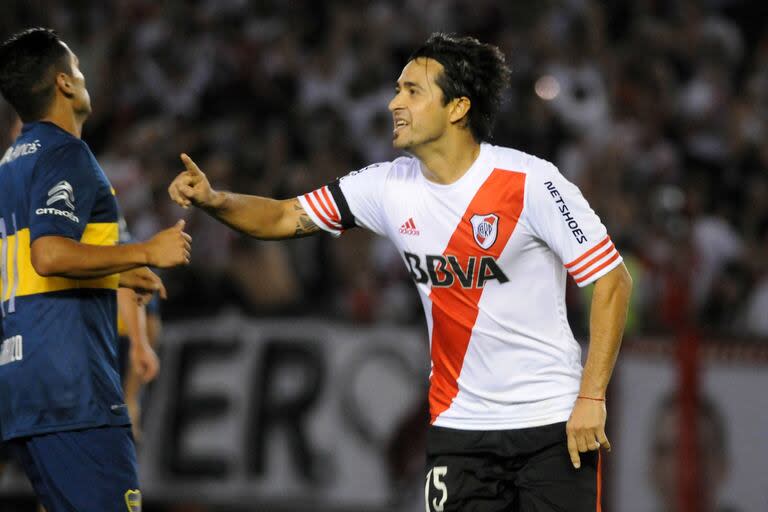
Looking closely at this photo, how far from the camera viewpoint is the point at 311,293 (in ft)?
32.4

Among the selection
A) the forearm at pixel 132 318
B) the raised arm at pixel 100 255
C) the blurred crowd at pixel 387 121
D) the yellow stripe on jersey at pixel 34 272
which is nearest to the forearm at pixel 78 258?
the raised arm at pixel 100 255

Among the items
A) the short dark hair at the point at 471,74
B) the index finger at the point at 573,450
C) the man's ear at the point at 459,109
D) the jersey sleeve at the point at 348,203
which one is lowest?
the index finger at the point at 573,450

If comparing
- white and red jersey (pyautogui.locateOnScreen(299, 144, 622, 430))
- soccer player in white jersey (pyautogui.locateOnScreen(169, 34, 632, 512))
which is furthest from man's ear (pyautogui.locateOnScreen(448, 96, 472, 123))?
white and red jersey (pyautogui.locateOnScreen(299, 144, 622, 430))

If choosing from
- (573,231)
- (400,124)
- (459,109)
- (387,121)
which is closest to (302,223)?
(400,124)

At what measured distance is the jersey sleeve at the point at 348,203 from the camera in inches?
211

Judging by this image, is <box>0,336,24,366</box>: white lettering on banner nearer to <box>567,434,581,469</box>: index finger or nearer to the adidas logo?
the adidas logo

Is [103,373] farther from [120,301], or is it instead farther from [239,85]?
[239,85]

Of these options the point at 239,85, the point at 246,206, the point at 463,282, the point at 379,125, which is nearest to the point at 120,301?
the point at 246,206

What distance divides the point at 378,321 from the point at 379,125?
270cm

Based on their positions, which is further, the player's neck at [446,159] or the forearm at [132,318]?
the forearm at [132,318]

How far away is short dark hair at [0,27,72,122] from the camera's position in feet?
16.2

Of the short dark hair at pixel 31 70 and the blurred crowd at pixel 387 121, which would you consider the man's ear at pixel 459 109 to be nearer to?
the short dark hair at pixel 31 70

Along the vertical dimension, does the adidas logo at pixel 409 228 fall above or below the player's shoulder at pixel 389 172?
below

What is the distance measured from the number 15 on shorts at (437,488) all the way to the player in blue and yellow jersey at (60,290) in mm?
1161
